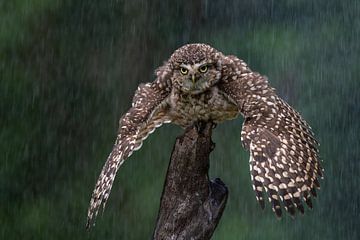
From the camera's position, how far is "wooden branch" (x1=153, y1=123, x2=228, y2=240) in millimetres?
3855

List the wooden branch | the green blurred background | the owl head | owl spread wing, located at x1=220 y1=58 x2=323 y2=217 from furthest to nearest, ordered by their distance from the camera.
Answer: the green blurred background → the owl head → the wooden branch → owl spread wing, located at x1=220 y1=58 x2=323 y2=217

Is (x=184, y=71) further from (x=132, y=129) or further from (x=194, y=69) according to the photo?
(x=132, y=129)

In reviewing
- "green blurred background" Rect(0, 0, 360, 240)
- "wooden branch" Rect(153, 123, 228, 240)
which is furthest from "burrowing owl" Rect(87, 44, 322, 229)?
"green blurred background" Rect(0, 0, 360, 240)

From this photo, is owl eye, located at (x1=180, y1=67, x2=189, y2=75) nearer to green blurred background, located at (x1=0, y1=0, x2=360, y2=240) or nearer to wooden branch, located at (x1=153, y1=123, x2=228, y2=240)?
wooden branch, located at (x1=153, y1=123, x2=228, y2=240)

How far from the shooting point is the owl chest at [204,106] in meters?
4.30

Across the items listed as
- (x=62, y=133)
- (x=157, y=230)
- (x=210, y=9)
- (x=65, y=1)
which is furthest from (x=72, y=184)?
(x=157, y=230)

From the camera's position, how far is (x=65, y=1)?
6.59 m

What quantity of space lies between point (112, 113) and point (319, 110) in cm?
167

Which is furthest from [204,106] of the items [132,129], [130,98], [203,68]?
[130,98]

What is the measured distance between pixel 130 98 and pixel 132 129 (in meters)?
2.65

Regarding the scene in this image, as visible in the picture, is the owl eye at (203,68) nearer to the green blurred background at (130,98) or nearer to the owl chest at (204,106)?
the owl chest at (204,106)

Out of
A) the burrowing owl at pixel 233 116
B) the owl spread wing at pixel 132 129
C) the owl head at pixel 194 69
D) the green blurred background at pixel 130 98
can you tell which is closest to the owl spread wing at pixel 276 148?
the burrowing owl at pixel 233 116

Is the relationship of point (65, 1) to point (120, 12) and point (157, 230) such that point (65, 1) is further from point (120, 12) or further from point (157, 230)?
point (157, 230)

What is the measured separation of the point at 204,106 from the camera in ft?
14.1
